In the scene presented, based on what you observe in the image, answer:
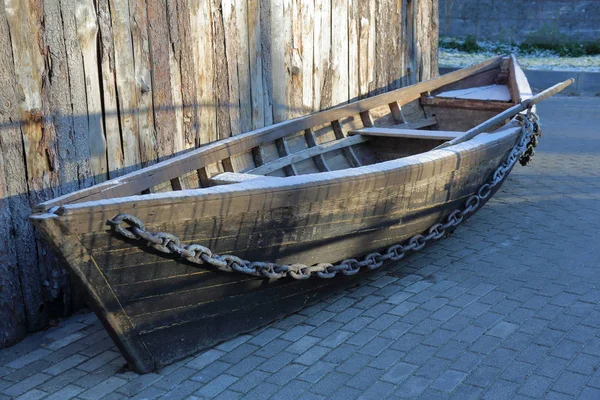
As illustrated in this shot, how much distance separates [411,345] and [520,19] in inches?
611

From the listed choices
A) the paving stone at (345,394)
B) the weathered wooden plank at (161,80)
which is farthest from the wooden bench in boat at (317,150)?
the paving stone at (345,394)

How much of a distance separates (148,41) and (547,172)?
5.15 meters

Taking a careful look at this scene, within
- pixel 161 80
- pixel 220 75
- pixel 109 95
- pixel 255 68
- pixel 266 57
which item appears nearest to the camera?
pixel 109 95

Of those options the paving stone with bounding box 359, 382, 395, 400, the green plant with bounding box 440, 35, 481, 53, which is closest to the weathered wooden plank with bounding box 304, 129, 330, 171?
the paving stone with bounding box 359, 382, 395, 400

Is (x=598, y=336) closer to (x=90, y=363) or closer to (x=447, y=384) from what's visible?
(x=447, y=384)

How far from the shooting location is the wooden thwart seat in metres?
6.27

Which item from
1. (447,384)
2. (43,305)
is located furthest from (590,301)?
(43,305)

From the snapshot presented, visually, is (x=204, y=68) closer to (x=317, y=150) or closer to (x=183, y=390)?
(x=317, y=150)

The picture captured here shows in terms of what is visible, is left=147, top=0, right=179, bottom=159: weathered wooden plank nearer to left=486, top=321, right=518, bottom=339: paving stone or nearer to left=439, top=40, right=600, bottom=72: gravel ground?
left=486, top=321, right=518, bottom=339: paving stone

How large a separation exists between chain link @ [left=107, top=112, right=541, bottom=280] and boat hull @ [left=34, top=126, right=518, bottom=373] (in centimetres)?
5

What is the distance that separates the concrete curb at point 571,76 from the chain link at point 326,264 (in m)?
8.42

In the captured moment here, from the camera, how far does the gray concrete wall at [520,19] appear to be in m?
17.5

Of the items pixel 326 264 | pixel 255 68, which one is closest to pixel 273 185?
pixel 326 264

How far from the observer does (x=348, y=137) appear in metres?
6.53
